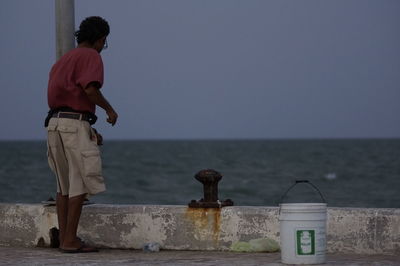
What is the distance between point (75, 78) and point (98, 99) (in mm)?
261

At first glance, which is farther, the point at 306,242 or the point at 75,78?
the point at 75,78

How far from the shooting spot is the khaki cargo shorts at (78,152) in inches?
278

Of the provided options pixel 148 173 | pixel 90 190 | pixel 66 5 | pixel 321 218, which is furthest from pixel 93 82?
pixel 148 173

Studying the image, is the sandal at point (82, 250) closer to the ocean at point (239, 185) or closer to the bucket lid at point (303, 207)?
the bucket lid at point (303, 207)

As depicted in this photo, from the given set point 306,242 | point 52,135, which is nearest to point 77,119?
point 52,135

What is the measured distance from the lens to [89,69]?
22.7 feet

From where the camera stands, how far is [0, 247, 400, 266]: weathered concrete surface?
6582 millimetres

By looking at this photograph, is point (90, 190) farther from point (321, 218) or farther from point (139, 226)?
point (321, 218)

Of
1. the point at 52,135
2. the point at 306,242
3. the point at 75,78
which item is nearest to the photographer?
the point at 306,242

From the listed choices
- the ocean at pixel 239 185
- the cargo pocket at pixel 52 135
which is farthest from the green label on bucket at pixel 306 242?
the ocean at pixel 239 185

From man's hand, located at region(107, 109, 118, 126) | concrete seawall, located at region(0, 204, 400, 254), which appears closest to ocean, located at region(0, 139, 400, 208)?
concrete seawall, located at region(0, 204, 400, 254)

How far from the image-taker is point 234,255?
7133 millimetres

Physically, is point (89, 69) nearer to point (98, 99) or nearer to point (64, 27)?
point (98, 99)

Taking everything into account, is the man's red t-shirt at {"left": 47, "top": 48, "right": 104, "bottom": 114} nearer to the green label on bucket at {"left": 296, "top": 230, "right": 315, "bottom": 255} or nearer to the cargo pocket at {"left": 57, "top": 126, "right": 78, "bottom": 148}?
the cargo pocket at {"left": 57, "top": 126, "right": 78, "bottom": 148}
